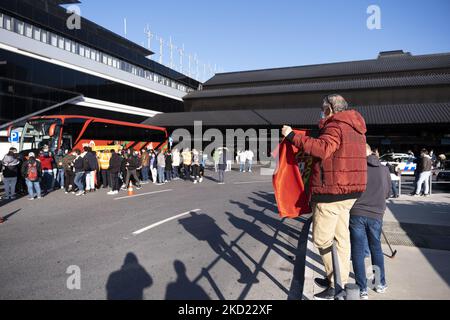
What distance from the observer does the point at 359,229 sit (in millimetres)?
3527

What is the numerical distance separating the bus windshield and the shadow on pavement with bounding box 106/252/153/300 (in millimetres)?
13433

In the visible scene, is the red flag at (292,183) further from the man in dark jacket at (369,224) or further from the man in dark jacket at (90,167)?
the man in dark jacket at (90,167)

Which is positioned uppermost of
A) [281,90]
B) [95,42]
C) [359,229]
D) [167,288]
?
[95,42]

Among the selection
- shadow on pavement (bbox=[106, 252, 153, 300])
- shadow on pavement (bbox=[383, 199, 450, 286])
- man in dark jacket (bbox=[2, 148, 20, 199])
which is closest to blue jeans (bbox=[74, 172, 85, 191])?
man in dark jacket (bbox=[2, 148, 20, 199])

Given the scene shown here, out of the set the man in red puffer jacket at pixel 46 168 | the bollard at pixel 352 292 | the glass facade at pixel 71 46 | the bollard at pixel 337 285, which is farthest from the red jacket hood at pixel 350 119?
the glass facade at pixel 71 46

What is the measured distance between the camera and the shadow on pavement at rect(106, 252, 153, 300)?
3.64 meters

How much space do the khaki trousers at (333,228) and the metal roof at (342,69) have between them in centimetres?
3795

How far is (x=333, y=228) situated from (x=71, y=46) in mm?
32125

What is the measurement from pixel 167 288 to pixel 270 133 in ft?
98.7

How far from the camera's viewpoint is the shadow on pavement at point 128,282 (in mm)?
3637

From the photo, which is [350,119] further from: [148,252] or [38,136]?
[38,136]

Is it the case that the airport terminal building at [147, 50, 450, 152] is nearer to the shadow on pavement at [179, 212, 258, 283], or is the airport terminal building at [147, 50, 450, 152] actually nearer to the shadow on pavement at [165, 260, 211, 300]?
the shadow on pavement at [179, 212, 258, 283]

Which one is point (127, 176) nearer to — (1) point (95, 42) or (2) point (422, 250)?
(2) point (422, 250)
